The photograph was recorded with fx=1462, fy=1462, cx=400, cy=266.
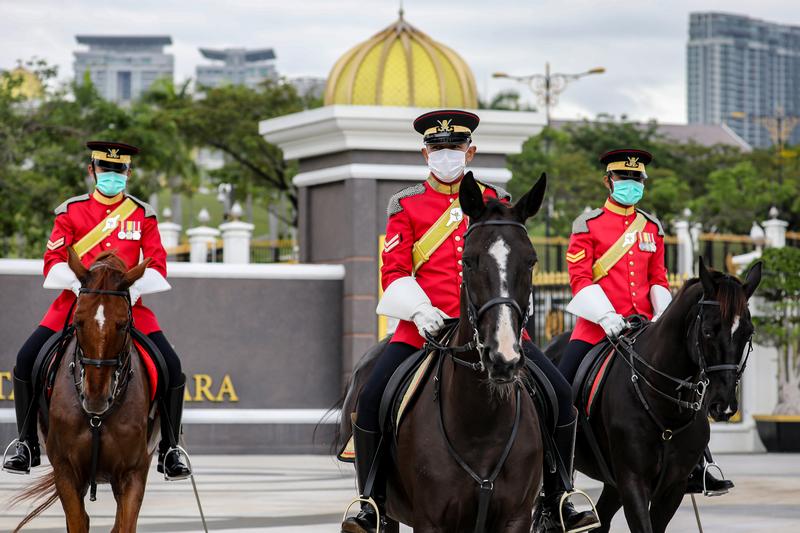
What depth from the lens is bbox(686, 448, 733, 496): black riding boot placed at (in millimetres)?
9680

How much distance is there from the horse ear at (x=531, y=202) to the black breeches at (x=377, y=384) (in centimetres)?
130

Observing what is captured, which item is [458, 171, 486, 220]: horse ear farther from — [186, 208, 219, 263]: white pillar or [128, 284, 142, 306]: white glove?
[186, 208, 219, 263]: white pillar

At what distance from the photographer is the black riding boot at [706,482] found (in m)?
9.68

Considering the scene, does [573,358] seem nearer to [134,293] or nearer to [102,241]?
[134,293]

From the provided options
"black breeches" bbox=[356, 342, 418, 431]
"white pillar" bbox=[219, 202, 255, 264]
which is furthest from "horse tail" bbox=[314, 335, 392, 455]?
"white pillar" bbox=[219, 202, 255, 264]

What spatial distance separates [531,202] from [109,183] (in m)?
4.46

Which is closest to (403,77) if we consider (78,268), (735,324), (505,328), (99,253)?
(99,253)

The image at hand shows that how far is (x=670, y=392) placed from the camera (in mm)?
9391

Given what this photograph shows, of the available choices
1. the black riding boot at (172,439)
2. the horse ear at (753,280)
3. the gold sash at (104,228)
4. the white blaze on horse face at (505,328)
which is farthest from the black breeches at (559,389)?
the gold sash at (104,228)

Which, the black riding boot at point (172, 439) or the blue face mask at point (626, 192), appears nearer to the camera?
the black riding boot at point (172, 439)

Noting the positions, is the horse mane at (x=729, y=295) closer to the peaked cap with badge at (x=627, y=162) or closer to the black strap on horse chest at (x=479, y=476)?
the peaked cap with badge at (x=627, y=162)

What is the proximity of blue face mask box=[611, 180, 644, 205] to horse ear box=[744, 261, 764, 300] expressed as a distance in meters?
1.31

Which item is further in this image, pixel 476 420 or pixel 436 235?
pixel 436 235

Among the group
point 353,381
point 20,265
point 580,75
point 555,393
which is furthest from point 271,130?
point 580,75
